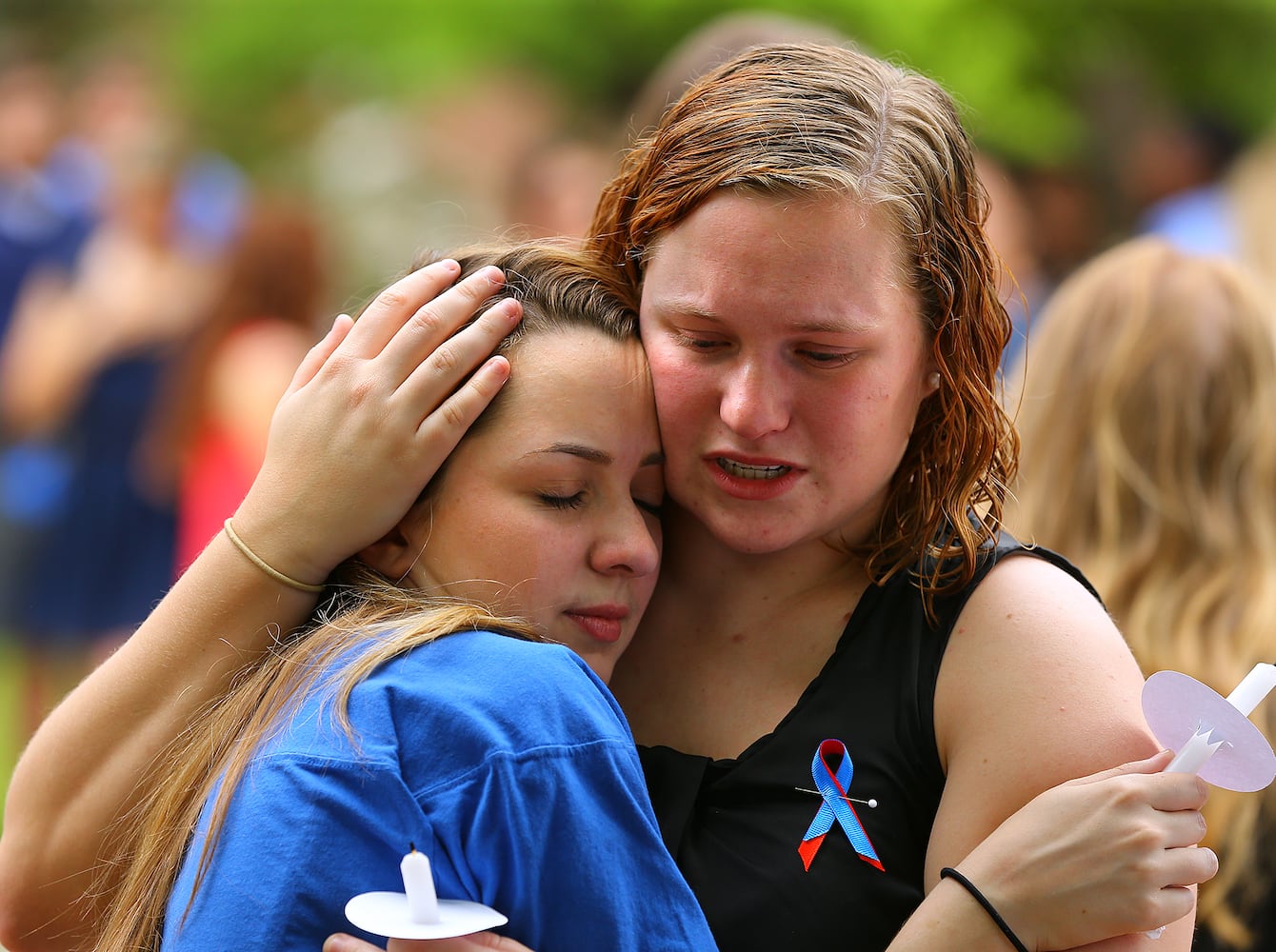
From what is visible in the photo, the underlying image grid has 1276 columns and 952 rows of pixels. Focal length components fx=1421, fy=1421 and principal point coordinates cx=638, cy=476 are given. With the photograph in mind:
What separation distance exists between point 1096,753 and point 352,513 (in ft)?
3.40

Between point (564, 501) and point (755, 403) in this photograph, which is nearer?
point (755, 403)

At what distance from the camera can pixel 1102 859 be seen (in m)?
1.75

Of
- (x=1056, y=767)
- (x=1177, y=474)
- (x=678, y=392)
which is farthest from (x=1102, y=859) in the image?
(x=1177, y=474)

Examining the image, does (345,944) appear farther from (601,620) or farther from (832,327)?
(832,327)

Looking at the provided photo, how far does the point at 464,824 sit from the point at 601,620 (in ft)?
1.57

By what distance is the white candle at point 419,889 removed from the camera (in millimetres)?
1490

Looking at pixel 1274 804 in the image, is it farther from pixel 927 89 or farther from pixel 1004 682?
pixel 927 89

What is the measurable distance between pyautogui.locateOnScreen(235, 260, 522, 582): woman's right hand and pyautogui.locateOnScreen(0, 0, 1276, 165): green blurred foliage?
24.3ft

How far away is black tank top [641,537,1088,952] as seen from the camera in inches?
76.0

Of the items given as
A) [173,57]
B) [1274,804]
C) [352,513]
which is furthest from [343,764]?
[173,57]

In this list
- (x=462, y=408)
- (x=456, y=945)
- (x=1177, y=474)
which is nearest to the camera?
(x=456, y=945)

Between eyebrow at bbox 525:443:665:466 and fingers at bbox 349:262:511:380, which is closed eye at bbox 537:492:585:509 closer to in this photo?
eyebrow at bbox 525:443:665:466

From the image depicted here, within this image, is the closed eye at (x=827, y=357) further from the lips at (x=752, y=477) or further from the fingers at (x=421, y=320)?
the fingers at (x=421, y=320)

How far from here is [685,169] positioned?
6.61 ft
